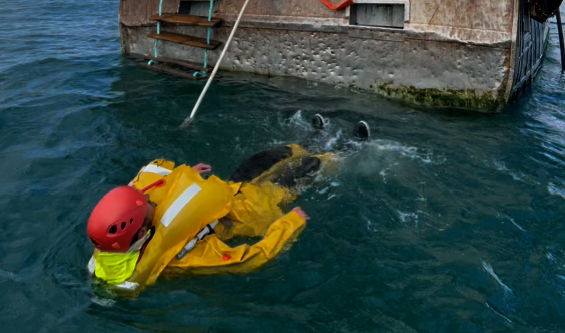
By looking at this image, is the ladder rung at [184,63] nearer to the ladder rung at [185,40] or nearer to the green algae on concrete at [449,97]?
the ladder rung at [185,40]

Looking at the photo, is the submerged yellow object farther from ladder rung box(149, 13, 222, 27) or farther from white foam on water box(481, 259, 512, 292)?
ladder rung box(149, 13, 222, 27)

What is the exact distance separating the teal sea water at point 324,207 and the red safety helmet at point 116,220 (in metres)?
0.68

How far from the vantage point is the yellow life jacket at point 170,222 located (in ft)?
12.5

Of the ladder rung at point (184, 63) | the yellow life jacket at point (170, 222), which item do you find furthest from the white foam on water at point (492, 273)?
the ladder rung at point (184, 63)

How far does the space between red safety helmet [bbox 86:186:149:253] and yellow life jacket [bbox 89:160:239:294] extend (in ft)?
0.63

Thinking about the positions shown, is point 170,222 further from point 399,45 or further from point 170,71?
point 170,71

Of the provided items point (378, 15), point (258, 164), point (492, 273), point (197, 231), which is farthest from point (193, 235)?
point (378, 15)

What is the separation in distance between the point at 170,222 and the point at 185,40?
19.9 ft

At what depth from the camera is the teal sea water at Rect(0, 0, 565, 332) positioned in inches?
150

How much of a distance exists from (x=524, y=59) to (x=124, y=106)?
6.73 metres

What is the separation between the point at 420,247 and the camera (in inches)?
175

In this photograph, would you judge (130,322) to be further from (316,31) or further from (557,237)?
(316,31)

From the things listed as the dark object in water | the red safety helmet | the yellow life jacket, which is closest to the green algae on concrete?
the dark object in water

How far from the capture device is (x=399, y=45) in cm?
721
